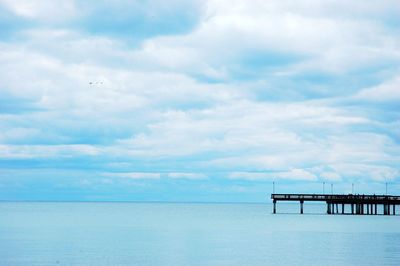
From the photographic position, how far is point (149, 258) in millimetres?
55562

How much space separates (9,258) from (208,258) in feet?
51.9

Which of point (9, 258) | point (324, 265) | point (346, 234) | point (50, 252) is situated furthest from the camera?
point (346, 234)

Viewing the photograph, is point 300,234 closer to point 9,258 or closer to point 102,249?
point 102,249

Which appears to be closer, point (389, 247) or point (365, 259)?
point (365, 259)

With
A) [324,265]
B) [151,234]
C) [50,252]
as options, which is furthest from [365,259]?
[151,234]

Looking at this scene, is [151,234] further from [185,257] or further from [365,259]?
[365,259]

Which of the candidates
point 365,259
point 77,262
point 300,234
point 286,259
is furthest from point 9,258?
point 300,234

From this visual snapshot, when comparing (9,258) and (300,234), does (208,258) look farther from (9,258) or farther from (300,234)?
(300,234)

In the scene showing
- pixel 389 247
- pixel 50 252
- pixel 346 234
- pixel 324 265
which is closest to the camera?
pixel 324 265

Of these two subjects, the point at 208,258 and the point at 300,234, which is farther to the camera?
the point at 300,234

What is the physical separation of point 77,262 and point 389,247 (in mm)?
29961

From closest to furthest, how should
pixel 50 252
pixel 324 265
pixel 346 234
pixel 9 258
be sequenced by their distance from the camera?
pixel 324 265, pixel 9 258, pixel 50 252, pixel 346 234

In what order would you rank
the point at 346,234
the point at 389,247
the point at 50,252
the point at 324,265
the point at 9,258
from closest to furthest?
the point at 324,265
the point at 9,258
the point at 50,252
the point at 389,247
the point at 346,234

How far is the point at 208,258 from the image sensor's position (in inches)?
2185
